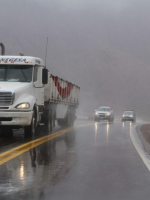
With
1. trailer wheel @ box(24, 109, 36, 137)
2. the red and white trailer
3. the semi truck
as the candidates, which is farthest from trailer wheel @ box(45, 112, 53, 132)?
trailer wheel @ box(24, 109, 36, 137)

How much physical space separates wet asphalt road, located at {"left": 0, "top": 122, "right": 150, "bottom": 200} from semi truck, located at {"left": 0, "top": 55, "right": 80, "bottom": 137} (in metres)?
4.11

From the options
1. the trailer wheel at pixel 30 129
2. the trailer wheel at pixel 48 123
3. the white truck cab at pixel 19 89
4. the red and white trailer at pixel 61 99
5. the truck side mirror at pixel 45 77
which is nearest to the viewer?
the white truck cab at pixel 19 89

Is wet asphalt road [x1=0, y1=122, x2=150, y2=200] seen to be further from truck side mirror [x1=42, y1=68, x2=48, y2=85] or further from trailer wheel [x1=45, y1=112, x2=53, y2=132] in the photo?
trailer wheel [x1=45, y1=112, x2=53, y2=132]

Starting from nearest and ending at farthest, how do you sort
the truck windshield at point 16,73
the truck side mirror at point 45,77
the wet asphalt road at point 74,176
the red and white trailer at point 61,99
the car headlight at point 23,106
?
the wet asphalt road at point 74,176, the car headlight at point 23,106, the truck windshield at point 16,73, the truck side mirror at point 45,77, the red and white trailer at point 61,99

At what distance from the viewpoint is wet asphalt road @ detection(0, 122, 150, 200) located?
6.61 meters

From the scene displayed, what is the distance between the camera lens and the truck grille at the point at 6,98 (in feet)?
Result: 52.9

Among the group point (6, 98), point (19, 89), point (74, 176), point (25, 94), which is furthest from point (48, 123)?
point (74, 176)

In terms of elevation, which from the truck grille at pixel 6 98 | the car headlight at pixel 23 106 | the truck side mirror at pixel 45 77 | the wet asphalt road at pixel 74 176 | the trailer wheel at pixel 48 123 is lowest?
the wet asphalt road at pixel 74 176

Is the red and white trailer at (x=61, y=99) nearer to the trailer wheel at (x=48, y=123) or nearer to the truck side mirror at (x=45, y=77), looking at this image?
the trailer wheel at (x=48, y=123)

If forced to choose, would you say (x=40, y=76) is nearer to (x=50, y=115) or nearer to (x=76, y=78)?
(x=50, y=115)

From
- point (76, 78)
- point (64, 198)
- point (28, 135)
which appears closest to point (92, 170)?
point (64, 198)

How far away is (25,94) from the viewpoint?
1686 cm

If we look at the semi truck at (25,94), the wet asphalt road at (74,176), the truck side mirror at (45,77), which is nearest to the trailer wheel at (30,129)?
the semi truck at (25,94)

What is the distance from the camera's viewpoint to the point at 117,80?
184 m
